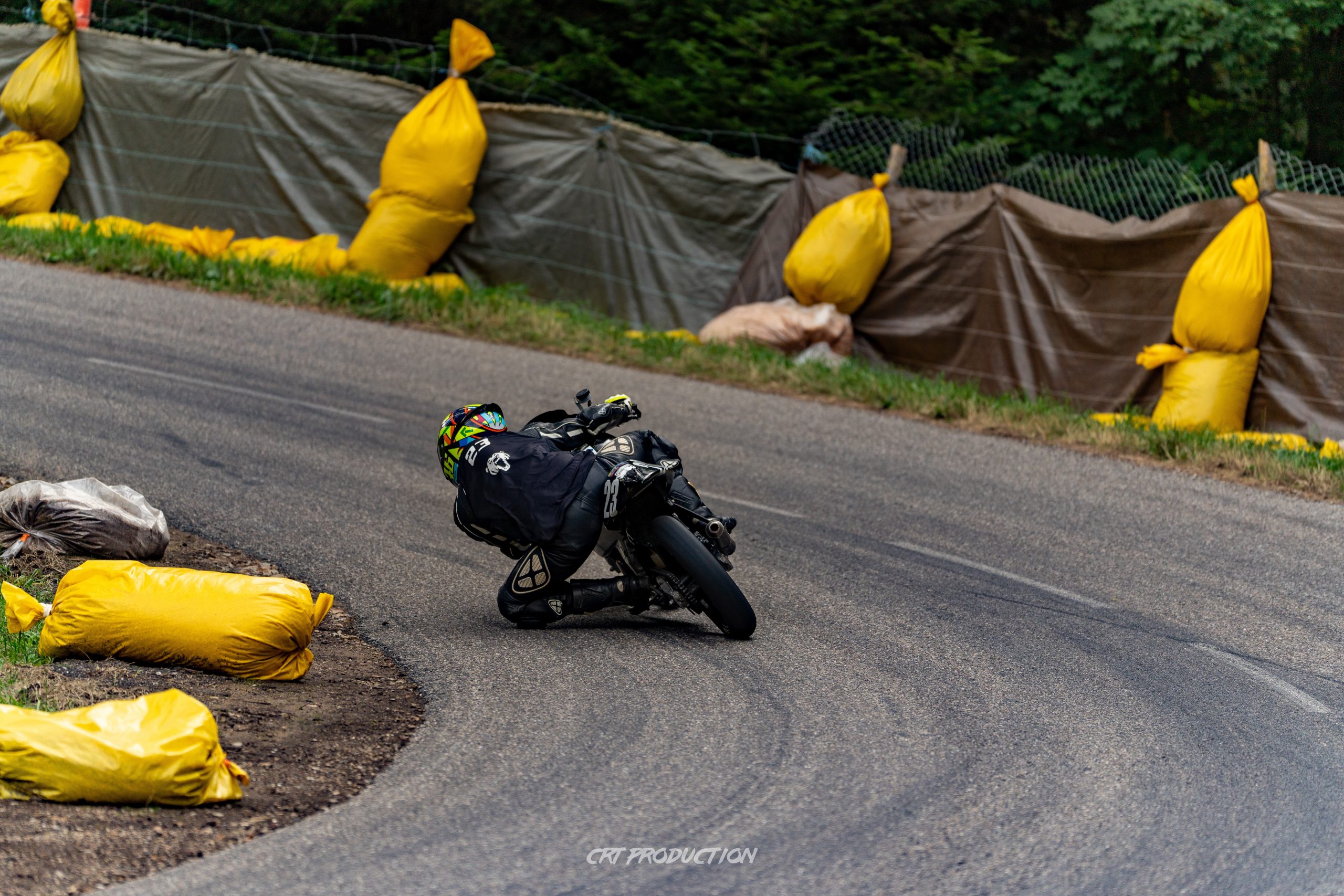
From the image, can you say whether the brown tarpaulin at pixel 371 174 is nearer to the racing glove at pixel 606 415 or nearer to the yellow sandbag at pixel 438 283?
the yellow sandbag at pixel 438 283

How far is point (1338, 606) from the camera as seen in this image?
736 centimetres

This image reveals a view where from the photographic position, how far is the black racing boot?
254 inches

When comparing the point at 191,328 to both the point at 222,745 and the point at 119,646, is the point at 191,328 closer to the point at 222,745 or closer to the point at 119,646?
the point at 119,646

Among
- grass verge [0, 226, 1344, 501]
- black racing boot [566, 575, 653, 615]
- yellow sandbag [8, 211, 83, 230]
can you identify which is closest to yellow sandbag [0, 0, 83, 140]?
yellow sandbag [8, 211, 83, 230]

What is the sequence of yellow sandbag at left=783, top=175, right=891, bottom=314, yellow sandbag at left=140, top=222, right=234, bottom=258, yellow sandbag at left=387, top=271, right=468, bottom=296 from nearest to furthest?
yellow sandbag at left=783, top=175, right=891, bottom=314
yellow sandbag at left=387, top=271, right=468, bottom=296
yellow sandbag at left=140, top=222, right=234, bottom=258

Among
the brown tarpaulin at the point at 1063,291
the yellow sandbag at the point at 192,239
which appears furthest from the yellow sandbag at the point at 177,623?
the yellow sandbag at the point at 192,239

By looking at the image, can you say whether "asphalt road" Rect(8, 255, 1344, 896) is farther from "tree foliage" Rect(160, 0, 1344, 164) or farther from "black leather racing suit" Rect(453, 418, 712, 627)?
"tree foliage" Rect(160, 0, 1344, 164)

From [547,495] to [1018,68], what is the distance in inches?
586

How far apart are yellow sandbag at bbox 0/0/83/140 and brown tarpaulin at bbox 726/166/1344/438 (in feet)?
29.1

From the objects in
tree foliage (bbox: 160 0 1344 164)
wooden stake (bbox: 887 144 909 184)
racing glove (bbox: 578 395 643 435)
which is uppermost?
tree foliage (bbox: 160 0 1344 164)

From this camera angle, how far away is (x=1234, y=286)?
11469 millimetres

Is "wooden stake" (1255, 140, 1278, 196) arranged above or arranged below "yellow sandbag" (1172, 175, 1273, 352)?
above

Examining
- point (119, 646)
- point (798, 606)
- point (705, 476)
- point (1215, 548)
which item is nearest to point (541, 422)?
point (798, 606)

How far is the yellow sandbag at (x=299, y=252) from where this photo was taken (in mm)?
15391
